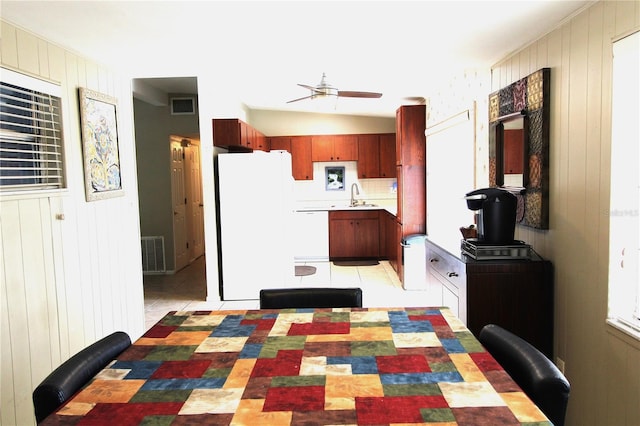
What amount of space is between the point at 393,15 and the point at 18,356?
9.07ft

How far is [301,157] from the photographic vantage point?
7.80 m

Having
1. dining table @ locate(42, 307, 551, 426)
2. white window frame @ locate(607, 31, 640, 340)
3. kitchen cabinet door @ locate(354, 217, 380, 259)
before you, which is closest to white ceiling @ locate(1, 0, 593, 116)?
white window frame @ locate(607, 31, 640, 340)

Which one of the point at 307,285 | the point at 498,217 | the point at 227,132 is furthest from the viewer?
the point at 307,285

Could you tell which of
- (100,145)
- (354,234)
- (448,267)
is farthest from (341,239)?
(100,145)

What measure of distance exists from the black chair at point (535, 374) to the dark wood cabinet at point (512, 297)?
45.0 inches

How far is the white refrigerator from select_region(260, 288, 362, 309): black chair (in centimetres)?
307

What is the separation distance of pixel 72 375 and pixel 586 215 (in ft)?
7.66

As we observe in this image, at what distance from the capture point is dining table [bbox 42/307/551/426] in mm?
1072

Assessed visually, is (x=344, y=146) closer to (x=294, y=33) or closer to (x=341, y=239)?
(x=341, y=239)

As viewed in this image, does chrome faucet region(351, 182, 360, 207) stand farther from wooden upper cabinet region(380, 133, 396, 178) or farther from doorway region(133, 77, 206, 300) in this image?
doorway region(133, 77, 206, 300)

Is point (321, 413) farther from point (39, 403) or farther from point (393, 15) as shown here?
point (393, 15)

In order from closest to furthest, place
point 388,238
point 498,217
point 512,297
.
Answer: point 512,297
point 498,217
point 388,238

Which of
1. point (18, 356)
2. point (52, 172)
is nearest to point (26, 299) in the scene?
point (18, 356)

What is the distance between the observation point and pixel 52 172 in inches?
113
